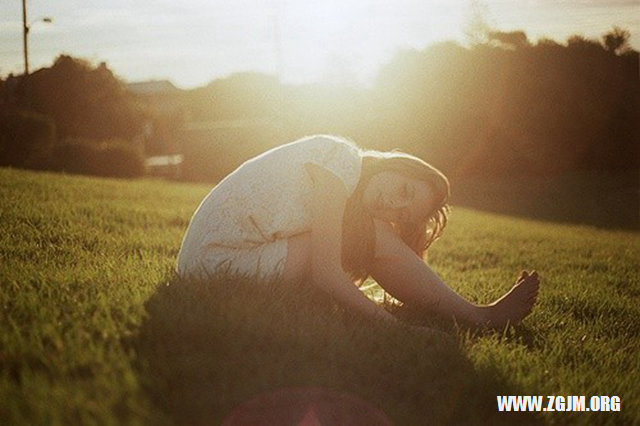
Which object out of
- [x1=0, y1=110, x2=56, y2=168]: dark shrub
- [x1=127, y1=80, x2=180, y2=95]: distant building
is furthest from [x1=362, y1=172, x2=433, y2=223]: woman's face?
[x1=127, y1=80, x2=180, y2=95]: distant building

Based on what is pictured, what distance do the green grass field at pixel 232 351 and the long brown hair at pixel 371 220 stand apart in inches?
13.6

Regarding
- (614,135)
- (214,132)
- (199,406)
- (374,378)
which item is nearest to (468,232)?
(374,378)

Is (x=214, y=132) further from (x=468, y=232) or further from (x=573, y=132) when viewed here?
(x=468, y=232)

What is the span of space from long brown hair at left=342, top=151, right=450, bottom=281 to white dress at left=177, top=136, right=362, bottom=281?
4.6 inches

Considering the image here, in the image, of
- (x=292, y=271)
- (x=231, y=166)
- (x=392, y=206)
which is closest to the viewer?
(x=292, y=271)

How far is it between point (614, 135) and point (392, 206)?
19.0 metres

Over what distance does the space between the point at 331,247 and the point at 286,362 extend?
3.14ft

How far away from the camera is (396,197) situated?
3666 mm

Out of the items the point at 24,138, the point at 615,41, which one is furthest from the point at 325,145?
the point at 615,41

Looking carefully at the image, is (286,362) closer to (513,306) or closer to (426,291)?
(426,291)

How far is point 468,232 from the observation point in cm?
929

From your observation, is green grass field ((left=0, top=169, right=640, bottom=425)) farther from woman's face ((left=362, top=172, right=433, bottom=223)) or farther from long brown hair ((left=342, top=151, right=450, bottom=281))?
woman's face ((left=362, top=172, right=433, bottom=223))

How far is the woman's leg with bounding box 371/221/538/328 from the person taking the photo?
3.52 metres

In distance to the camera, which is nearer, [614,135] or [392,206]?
[392,206]
